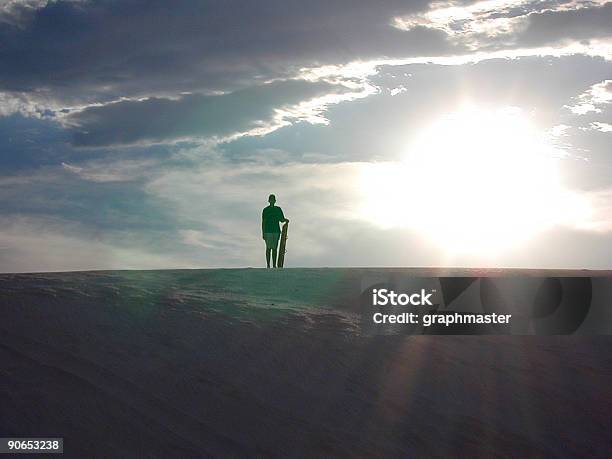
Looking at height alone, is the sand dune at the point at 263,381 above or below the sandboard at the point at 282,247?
below

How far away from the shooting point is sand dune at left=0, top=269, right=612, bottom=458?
26.5ft

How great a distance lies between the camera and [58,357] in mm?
9312

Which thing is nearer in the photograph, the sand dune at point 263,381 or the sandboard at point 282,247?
the sand dune at point 263,381

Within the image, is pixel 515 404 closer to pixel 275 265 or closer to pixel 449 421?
pixel 449 421

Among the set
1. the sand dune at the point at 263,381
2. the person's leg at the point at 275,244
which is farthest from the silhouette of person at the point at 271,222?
the sand dune at the point at 263,381

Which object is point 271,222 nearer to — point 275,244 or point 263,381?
point 275,244

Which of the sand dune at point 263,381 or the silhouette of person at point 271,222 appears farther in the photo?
the silhouette of person at point 271,222

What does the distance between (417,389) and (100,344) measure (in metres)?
4.07

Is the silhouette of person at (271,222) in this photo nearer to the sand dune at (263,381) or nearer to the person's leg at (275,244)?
the person's leg at (275,244)

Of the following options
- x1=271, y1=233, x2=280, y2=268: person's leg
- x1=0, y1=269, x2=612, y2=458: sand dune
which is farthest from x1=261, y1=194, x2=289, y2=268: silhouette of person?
x1=0, y1=269, x2=612, y2=458: sand dune

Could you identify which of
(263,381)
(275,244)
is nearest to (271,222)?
(275,244)

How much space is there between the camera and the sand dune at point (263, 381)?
8078 millimetres

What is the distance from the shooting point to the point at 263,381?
9.63 m

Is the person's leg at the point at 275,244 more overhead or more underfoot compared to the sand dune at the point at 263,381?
more overhead
